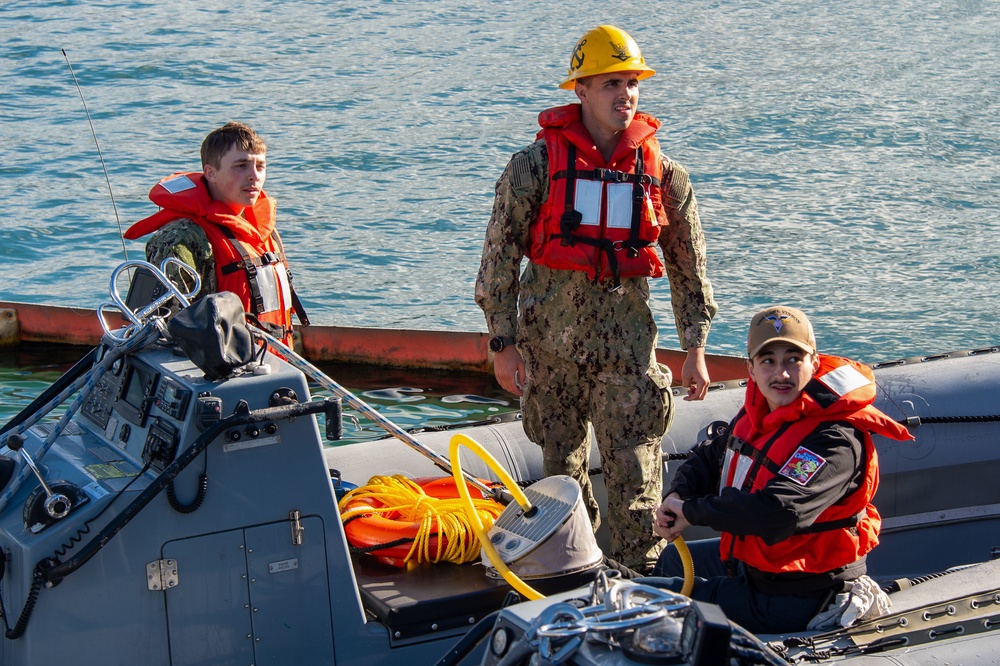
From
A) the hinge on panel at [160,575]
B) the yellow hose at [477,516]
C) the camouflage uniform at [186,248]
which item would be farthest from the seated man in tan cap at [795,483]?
the camouflage uniform at [186,248]

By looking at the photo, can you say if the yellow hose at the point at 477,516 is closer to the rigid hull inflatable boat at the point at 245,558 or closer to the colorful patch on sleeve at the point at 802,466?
the rigid hull inflatable boat at the point at 245,558

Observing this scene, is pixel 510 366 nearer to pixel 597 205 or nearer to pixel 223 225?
pixel 597 205

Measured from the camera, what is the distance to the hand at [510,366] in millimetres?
3332

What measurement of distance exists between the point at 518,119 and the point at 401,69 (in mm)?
2432

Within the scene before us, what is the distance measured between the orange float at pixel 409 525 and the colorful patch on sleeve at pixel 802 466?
78 centimetres

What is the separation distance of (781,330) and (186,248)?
1607 mm

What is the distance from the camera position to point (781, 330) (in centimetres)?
278

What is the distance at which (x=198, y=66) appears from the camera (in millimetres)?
14859

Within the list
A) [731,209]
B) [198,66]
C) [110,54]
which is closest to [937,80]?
[731,209]

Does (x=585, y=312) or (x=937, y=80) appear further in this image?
(x=937, y=80)

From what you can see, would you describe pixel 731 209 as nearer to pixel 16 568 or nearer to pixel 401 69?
pixel 401 69

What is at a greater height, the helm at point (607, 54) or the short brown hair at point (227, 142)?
the helm at point (607, 54)

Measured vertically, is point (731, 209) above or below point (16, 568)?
below

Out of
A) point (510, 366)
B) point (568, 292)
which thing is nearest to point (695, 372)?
point (568, 292)
